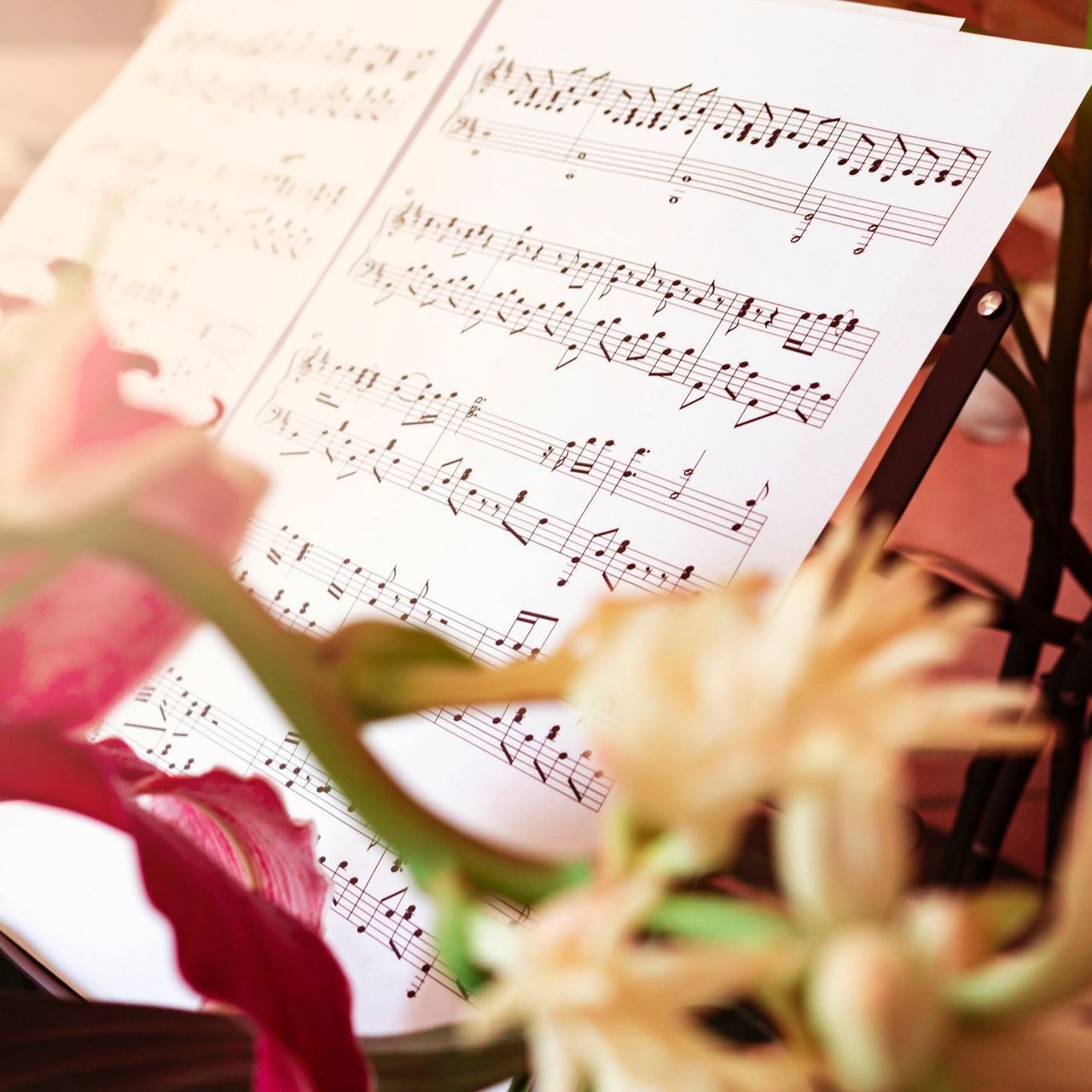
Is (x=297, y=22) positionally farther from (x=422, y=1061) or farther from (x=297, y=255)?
(x=422, y=1061)

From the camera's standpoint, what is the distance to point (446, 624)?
1.88 ft

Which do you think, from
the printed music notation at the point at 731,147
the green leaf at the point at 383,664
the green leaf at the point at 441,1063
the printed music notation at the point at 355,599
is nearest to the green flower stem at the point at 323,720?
the green leaf at the point at 383,664

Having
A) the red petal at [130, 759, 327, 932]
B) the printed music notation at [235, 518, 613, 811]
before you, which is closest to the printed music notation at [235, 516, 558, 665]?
the printed music notation at [235, 518, 613, 811]

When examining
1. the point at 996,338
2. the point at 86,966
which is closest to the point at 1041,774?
the point at 996,338

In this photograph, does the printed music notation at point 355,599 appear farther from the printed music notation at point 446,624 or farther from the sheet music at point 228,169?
the sheet music at point 228,169

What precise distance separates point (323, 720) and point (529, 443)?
13.2 inches

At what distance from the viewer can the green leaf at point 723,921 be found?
190 millimetres

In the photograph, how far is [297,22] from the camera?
91 cm

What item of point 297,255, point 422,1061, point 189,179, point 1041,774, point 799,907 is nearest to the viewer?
point 799,907

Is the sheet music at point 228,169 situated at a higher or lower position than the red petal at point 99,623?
higher

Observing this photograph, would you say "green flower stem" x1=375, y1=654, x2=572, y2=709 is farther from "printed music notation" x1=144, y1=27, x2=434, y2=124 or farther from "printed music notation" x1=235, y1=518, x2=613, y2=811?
"printed music notation" x1=144, y1=27, x2=434, y2=124

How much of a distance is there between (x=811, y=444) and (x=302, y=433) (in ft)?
1.08

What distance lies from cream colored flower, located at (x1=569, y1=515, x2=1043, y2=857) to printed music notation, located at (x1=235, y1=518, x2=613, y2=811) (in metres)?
0.32

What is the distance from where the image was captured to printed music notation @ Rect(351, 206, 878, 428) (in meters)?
0.53
